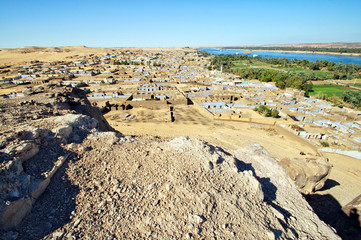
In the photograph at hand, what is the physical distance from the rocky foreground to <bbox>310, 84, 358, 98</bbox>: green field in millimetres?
40804

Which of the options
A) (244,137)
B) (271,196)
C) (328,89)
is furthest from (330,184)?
(328,89)

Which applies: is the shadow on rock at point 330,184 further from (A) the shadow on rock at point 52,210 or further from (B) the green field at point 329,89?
(B) the green field at point 329,89

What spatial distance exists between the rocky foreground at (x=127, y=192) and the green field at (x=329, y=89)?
40804mm

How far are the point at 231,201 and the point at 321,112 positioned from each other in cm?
2726

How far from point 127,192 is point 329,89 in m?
50.4

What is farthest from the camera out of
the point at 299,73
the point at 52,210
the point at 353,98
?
the point at 299,73

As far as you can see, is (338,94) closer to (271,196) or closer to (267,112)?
(267,112)

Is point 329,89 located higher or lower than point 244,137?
lower

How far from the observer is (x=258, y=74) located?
5194cm

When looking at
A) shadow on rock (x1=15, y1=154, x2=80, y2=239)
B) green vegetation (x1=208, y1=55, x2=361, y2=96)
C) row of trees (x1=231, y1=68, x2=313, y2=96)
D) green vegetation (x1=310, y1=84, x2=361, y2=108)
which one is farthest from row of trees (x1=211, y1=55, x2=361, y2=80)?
shadow on rock (x1=15, y1=154, x2=80, y2=239)

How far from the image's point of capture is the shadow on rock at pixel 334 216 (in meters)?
6.75

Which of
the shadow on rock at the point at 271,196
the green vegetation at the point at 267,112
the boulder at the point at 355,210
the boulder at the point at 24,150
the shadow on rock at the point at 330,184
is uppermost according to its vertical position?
the boulder at the point at 24,150

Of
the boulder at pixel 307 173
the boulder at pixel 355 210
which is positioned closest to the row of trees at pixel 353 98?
the boulder at pixel 307 173

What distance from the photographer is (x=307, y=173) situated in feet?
29.9
